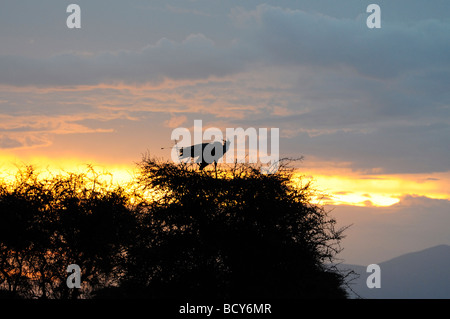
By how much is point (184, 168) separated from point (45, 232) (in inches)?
490

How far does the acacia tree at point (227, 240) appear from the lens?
27.5 meters

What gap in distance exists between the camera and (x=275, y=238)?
27953 mm

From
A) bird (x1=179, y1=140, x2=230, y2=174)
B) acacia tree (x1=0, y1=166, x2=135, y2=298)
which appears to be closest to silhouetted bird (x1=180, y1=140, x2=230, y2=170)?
bird (x1=179, y1=140, x2=230, y2=174)

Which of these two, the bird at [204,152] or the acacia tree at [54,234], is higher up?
the bird at [204,152]

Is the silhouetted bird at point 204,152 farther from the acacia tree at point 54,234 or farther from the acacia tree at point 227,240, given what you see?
the acacia tree at point 54,234

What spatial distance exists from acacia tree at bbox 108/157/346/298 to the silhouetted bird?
2.77 ft

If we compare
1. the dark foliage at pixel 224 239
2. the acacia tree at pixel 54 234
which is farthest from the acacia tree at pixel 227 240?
the acacia tree at pixel 54 234

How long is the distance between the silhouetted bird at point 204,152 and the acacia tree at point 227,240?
0.84 meters

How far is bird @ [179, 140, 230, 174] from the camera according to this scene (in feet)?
102

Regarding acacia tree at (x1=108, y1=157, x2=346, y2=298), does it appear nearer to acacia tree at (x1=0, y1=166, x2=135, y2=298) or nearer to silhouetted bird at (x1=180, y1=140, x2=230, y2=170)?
silhouetted bird at (x1=180, y1=140, x2=230, y2=170)

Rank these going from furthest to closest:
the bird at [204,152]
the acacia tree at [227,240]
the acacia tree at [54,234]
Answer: the acacia tree at [54,234]
the bird at [204,152]
the acacia tree at [227,240]
